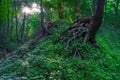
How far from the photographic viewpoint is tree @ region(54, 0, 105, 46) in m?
11.9

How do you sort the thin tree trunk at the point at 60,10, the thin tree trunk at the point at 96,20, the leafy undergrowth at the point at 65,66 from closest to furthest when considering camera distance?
the leafy undergrowth at the point at 65,66, the thin tree trunk at the point at 96,20, the thin tree trunk at the point at 60,10

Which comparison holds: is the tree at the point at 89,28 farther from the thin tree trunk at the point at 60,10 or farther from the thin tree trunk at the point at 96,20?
the thin tree trunk at the point at 60,10

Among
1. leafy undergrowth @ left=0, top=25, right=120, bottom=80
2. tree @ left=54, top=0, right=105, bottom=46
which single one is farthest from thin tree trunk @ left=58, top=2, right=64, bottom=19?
leafy undergrowth @ left=0, top=25, right=120, bottom=80

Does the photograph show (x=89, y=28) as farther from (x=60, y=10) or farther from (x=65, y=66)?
(x=60, y=10)

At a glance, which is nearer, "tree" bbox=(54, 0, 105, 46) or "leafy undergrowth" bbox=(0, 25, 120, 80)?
"leafy undergrowth" bbox=(0, 25, 120, 80)

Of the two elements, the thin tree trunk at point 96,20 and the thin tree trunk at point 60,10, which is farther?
the thin tree trunk at point 60,10

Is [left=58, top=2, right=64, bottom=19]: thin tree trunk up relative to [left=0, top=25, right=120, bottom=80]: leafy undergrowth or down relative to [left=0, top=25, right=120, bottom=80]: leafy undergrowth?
up

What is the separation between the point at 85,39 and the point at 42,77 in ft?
17.0

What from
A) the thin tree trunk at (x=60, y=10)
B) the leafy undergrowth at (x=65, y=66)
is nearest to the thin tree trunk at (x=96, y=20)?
the leafy undergrowth at (x=65, y=66)

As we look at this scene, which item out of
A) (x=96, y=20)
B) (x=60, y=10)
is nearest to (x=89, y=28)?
(x=96, y=20)

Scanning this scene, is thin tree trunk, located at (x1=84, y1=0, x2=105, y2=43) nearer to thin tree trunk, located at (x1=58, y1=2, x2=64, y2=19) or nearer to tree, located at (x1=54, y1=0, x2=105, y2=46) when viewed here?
tree, located at (x1=54, y1=0, x2=105, y2=46)

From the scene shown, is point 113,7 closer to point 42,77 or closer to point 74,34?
point 74,34

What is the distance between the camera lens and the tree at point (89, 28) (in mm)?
11914

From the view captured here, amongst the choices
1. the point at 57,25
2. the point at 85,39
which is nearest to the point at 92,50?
the point at 85,39
